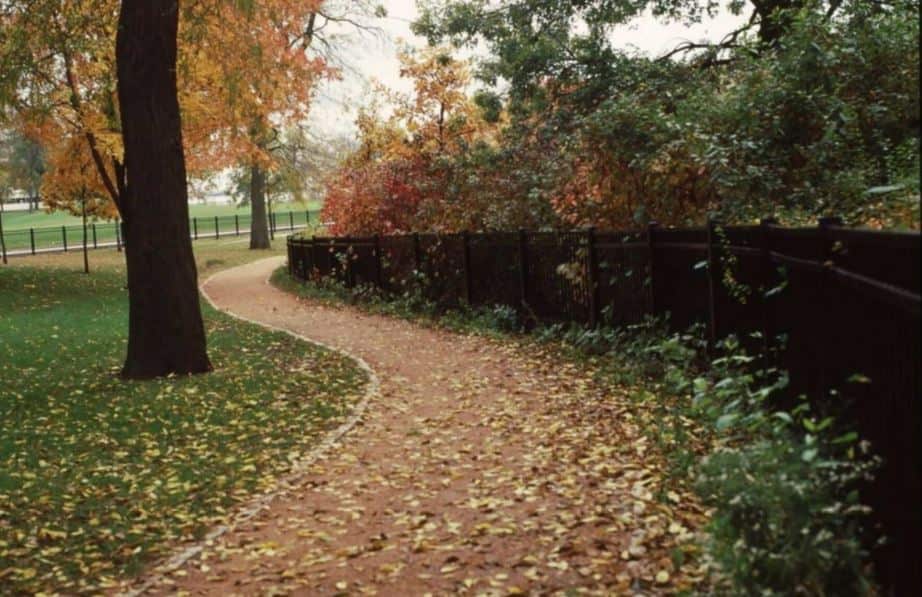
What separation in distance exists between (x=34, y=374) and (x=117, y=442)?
14.3ft

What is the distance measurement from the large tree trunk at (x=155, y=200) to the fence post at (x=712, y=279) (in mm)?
6020

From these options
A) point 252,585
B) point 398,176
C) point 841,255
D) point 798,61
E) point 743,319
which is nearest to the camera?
point 841,255

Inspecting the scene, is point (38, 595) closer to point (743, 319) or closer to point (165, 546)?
point (165, 546)

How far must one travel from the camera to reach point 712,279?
8.09 m

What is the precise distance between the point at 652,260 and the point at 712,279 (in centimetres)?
145

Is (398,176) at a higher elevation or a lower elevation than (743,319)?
higher

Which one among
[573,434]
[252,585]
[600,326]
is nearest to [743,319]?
[573,434]

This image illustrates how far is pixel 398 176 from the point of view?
21625 mm

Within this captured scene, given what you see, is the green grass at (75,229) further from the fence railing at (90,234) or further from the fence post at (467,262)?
the fence post at (467,262)

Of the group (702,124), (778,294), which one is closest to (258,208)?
(702,124)

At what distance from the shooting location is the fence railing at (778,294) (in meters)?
3.19

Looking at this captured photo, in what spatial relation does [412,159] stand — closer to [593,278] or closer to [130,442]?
[593,278]

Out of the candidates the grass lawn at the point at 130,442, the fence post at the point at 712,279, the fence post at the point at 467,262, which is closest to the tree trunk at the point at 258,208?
the grass lawn at the point at 130,442

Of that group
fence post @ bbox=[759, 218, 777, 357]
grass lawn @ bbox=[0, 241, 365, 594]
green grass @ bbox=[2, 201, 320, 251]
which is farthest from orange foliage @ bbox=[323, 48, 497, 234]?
fence post @ bbox=[759, 218, 777, 357]
